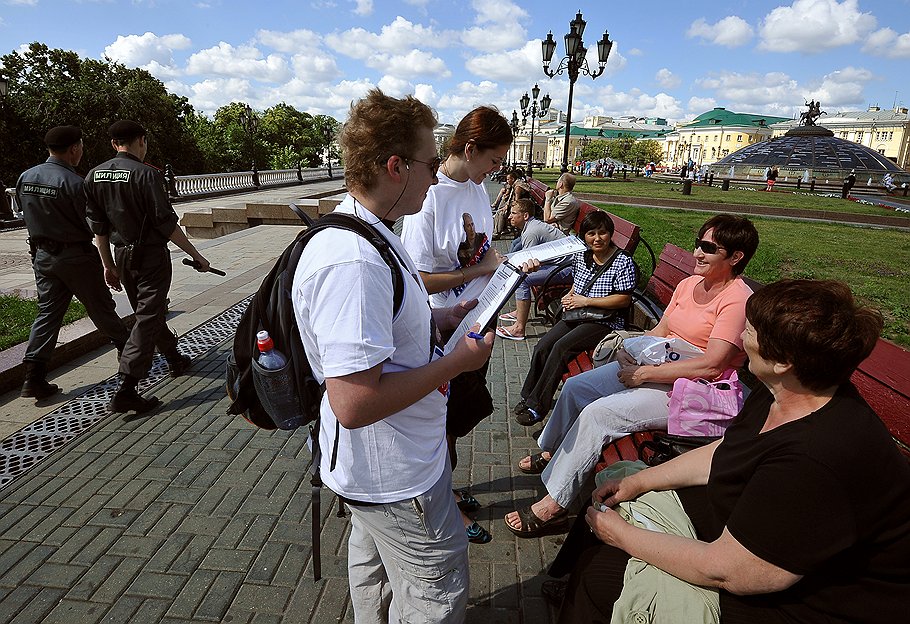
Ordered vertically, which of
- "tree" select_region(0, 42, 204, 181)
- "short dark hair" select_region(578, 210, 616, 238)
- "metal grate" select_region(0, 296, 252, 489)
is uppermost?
"tree" select_region(0, 42, 204, 181)

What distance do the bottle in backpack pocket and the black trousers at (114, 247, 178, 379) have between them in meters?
3.20

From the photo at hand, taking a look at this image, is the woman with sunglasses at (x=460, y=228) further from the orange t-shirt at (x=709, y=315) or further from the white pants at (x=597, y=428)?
the orange t-shirt at (x=709, y=315)

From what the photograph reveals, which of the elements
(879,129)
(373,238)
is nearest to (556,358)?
(373,238)

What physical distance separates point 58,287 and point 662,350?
4.79 metres

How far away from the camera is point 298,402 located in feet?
5.43

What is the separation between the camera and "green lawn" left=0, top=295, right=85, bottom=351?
209 inches

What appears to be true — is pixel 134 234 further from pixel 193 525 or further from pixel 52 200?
pixel 193 525

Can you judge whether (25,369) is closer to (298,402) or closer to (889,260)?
(298,402)

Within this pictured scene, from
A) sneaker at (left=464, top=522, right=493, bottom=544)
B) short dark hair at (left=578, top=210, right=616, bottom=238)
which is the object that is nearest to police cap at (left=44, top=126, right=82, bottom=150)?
short dark hair at (left=578, top=210, right=616, bottom=238)

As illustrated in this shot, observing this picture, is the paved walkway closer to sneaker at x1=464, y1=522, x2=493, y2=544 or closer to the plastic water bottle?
sneaker at x1=464, y1=522, x2=493, y2=544

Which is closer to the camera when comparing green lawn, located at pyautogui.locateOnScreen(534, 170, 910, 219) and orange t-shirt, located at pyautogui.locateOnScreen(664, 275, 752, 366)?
orange t-shirt, located at pyautogui.locateOnScreen(664, 275, 752, 366)

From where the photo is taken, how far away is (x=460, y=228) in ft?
8.71

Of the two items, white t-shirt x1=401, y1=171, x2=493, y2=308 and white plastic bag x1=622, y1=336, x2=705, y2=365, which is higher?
white t-shirt x1=401, y1=171, x2=493, y2=308

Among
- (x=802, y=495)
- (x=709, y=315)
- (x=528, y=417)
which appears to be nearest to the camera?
(x=802, y=495)
